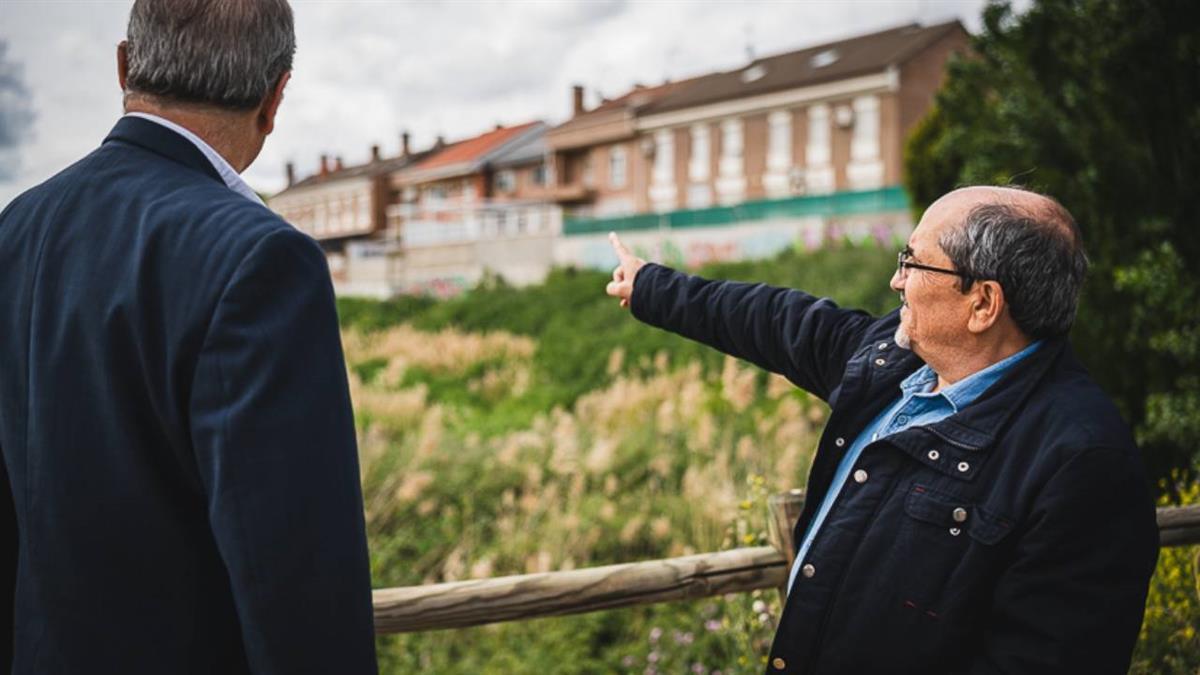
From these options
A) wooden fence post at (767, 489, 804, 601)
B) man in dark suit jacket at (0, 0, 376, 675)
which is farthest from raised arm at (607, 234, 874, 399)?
man in dark suit jacket at (0, 0, 376, 675)

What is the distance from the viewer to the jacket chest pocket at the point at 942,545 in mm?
1860

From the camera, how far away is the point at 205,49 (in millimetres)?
1482

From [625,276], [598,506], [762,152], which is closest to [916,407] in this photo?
[625,276]

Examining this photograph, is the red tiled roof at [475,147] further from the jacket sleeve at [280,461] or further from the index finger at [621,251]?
the jacket sleeve at [280,461]

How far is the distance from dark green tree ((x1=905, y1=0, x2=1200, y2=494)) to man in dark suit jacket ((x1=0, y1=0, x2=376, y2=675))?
505 cm

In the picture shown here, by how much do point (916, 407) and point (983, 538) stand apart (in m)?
0.32

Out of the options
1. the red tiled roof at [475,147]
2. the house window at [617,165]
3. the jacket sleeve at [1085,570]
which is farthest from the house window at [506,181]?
the jacket sleeve at [1085,570]

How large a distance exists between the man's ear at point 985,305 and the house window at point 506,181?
152ft

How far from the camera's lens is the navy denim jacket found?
5.86 ft

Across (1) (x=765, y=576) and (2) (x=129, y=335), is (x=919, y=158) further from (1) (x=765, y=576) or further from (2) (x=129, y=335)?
(2) (x=129, y=335)

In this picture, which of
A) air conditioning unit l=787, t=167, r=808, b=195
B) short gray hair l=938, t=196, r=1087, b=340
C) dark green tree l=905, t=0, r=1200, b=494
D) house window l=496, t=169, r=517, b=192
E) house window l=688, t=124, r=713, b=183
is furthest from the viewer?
house window l=496, t=169, r=517, b=192

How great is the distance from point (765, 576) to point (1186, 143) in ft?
14.2

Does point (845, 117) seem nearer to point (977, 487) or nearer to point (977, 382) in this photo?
point (977, 382)

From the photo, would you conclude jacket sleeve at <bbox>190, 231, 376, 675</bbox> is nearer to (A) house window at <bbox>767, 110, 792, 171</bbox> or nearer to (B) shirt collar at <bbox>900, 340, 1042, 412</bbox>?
(B) shirt collar at <bbox>900, 340, 1042, 412</bbox>
